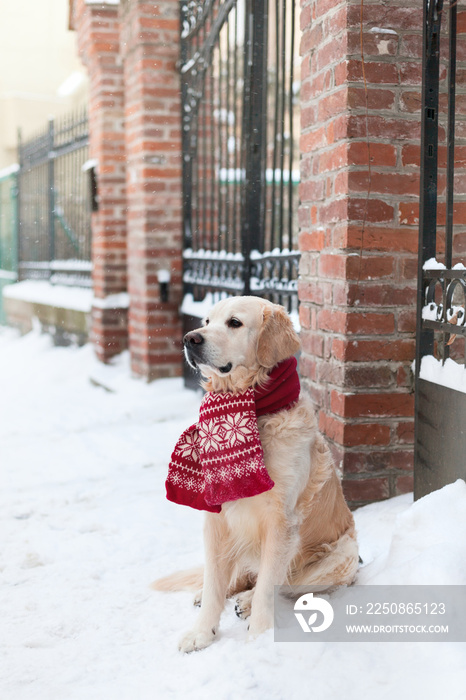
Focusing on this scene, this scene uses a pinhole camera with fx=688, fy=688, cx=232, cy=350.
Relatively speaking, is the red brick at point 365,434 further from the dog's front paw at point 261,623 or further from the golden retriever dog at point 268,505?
the dog's front paw at point 261,623

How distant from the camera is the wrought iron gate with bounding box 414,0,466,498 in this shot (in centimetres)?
266

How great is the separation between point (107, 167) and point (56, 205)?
11.5 feet

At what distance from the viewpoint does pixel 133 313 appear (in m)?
6.67

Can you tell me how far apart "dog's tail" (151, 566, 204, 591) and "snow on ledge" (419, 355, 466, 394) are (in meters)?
1.23

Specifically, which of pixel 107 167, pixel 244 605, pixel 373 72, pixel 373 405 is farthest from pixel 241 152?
pixel 244 605

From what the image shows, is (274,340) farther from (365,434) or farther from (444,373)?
(365,434)

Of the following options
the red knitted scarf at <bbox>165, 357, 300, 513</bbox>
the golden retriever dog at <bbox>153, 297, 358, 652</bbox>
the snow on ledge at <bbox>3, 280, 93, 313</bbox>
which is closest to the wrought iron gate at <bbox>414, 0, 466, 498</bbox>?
the golden retriever dog at <bbox>153, 297, 358, 652</bbox>

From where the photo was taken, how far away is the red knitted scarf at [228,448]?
224 centimetres

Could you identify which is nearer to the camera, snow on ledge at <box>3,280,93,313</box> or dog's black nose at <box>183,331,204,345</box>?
dog's black nose at <box>183,331,204,345</box>

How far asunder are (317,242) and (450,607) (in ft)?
6.35

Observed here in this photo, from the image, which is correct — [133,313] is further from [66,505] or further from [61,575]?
[61,575]

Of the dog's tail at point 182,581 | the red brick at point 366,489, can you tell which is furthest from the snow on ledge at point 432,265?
the dog's tail at point 182,581

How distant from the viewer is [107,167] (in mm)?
6848

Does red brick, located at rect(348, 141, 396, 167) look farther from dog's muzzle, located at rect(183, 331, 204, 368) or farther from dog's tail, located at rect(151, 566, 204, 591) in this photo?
dog's tail, located at rect(151, 566, 204, 591)
